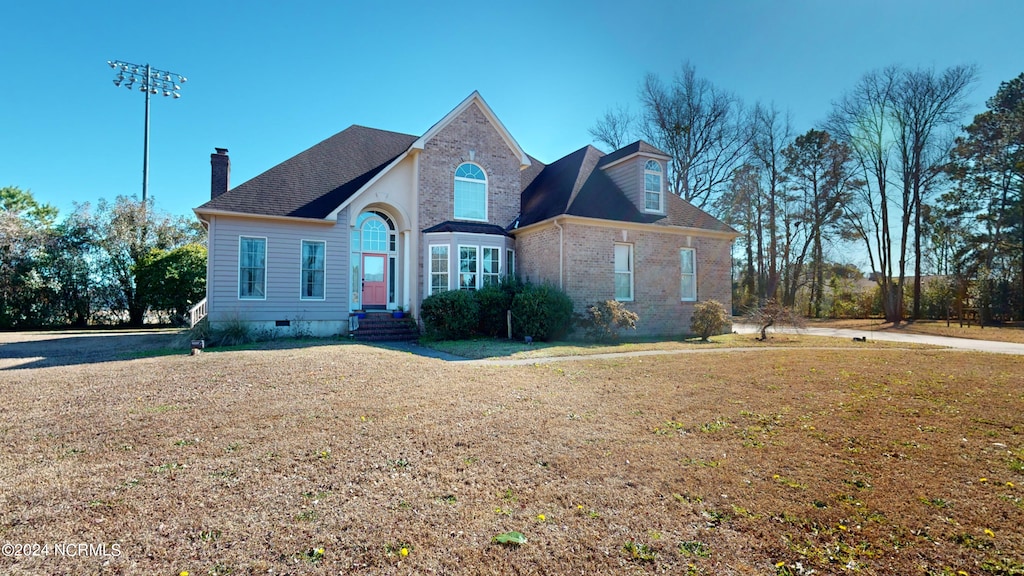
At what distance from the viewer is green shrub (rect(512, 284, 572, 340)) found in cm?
1359

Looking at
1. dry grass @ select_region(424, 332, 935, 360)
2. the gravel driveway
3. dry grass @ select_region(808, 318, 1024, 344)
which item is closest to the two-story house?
dry grass @ select_region(424, 332, 935, 360)

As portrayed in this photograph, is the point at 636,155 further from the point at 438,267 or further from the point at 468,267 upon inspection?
the point at 438,267

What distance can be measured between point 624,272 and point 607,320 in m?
3.00

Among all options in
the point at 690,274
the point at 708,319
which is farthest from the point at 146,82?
the point at 708,319

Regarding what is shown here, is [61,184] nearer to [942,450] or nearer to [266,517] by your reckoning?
[266,517]

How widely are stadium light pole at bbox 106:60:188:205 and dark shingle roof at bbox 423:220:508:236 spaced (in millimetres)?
21273

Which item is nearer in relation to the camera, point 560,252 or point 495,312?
point 495,312

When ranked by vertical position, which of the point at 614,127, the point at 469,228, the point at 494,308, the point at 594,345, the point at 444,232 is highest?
the point at 614,127

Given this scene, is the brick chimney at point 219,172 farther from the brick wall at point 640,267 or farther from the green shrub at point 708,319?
the green shrub at point 708,319

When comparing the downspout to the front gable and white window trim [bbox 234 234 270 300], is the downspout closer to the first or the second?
the front gable

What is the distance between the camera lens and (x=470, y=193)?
1689 centimetres

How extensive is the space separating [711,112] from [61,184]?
127 ft

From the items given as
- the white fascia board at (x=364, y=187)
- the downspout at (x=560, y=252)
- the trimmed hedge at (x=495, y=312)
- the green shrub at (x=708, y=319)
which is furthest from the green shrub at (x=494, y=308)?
the green shrub at (x=708, y=319)

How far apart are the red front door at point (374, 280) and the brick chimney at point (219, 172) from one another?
5.55 m
